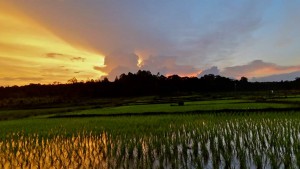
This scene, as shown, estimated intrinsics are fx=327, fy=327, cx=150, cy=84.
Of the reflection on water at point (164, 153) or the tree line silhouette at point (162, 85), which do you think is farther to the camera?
the tree line silhouette at point (162, 85)

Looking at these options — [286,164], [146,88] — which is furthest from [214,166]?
[146,88]

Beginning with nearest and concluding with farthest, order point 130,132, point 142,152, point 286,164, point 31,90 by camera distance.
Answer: point 286,164 → point 142,152 → point 130,132 → point 31,90

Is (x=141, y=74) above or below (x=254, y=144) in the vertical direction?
above

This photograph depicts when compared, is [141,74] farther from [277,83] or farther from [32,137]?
[32,137]

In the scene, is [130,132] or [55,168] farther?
[130,132]

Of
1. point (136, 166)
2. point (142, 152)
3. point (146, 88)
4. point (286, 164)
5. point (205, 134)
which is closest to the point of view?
point (286, 164)

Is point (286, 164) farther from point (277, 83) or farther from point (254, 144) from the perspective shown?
point (277, 83)

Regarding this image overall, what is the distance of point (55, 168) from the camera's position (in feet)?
27.1

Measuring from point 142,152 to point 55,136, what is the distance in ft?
18.9

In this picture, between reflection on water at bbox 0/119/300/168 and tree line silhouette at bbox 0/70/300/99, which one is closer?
reflection on water at bbox 0/119/300/168

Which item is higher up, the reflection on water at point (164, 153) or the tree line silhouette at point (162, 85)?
the tree line silhouette at point (162, 85)

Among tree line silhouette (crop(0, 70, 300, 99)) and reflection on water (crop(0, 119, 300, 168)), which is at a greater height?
tree line silhouette (crop(0, 70, 300, 99))

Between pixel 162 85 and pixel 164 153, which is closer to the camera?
pixel 164 153

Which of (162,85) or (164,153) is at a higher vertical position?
(162,85)
